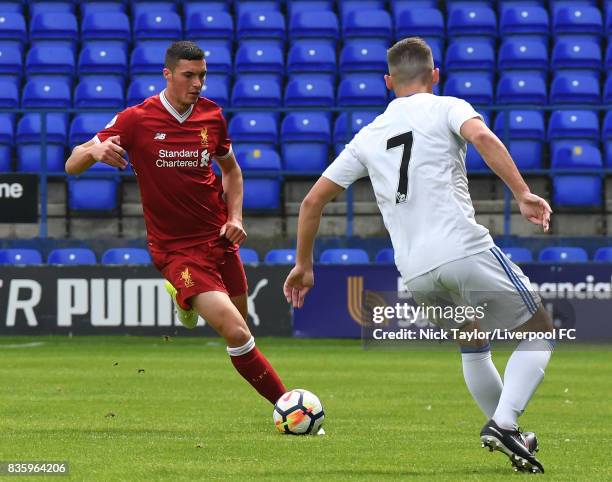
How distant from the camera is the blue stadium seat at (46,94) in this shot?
1909cm

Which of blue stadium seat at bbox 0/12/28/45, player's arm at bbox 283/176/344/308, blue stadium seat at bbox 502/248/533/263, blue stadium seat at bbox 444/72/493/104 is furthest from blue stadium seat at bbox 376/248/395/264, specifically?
player's arm at bbox 283/176/344/308

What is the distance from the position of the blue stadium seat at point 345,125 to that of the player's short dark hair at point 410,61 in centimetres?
1155

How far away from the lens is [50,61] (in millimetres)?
19766

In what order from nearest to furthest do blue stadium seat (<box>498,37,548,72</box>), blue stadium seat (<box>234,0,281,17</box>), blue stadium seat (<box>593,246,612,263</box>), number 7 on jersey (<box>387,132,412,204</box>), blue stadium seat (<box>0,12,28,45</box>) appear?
number 7 on jersey (<box>387,132,412,204</box>) < blue stadium seat (<box>593,246,612,263</box>) < blue stadium seat (<box>498,37,548,72</box>) < blue stadium seat (<box>0,12,28,45</box>) < blue stadium seat (<box>234,0,281,17</box>)

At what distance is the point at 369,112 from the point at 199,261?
10.1 m

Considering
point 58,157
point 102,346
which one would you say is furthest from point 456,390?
point 58,157

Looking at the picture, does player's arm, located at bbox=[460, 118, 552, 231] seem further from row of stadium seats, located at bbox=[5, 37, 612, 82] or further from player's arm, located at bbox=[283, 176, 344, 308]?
row of stadium seats, located at bbox=[5, 37, 612, 82]

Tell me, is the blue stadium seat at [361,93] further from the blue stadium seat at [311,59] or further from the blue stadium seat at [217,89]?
the blue stadium seat at [217,89]

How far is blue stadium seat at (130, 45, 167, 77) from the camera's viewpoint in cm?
1958

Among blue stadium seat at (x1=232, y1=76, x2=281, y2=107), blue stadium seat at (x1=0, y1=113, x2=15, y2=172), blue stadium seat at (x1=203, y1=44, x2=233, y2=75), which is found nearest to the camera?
blue stadium seat at (x1=0, y1=113, x2=15, y2=172)

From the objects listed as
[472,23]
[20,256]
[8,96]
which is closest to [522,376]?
[20,256]

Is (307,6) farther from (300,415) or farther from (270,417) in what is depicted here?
(300,415)

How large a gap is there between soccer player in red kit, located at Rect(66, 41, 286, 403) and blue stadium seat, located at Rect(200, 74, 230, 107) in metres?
10.8

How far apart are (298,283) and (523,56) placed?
45.5 ft
